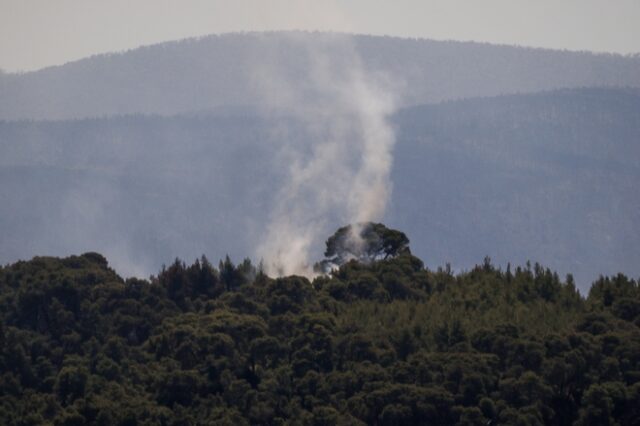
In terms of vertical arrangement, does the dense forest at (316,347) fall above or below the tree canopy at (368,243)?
below

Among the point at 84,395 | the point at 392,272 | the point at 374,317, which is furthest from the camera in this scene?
the point at 392,272

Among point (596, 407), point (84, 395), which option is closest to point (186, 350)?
point (84, 395)

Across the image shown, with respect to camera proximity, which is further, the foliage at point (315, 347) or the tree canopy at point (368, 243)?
the tree canopy at point (368, 243)

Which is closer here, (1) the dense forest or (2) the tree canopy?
(1) the dense forest

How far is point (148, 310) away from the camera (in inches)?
4208

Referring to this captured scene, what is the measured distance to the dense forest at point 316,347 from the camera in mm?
87562

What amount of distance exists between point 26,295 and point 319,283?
15938mm

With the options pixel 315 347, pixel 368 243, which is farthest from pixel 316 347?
pixel 368 243

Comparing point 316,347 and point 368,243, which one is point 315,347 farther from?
point 368,243

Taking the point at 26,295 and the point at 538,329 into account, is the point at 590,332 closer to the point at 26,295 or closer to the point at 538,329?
the point at 538,329

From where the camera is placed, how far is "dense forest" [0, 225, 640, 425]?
8756 cm

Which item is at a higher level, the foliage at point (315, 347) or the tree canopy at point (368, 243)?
the tree canopy at point (368, 243)

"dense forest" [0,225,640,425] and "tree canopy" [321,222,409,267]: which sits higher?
"tree canopy" [321,222,409,267]

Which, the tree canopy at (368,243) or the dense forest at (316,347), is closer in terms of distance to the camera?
the dense forest at (316,347)
